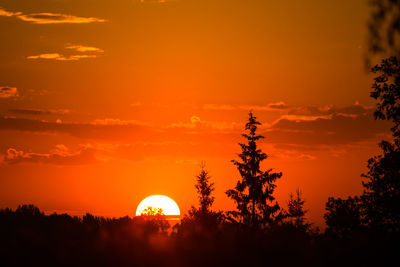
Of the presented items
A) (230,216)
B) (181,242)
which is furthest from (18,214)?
(230,216)

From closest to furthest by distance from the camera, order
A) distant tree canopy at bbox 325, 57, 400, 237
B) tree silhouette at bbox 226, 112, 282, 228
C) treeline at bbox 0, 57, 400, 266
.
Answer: treeline at bbox 0, 57, 400, 266, distant tree canopy at bbox 325, 57, 400, 237, tree silhouette at bbox 226, 112, 282, 228

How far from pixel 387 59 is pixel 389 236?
12.2 meters

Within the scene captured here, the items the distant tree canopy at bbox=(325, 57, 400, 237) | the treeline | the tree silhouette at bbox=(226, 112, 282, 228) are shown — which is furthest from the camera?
the tree silhouette at bbox=(226, 112, 282, 228)

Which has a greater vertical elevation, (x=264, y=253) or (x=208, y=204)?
(x=208, y=204)

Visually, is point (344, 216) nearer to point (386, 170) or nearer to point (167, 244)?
point (386, 170)

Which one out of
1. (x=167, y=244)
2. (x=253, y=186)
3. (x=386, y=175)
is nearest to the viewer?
(x=167, y=244)

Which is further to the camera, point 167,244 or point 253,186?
point 253,186

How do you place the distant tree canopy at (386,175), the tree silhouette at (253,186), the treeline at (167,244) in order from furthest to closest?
the tree silhouette at (253,186), the distant tree canopy at (386,175), the treeline at (167,244)

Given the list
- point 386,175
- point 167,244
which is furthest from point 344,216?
point 167,244

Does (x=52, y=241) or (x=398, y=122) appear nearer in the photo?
(x=52, y=241)

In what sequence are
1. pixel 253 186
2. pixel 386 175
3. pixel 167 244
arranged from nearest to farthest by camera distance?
pixel 167 244 → pixel 386 175 → pixel 253 186

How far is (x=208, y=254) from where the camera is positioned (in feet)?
43.5

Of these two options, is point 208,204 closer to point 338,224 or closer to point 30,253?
point 338,224

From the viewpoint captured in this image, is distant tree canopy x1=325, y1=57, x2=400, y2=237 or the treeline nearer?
the treeline
